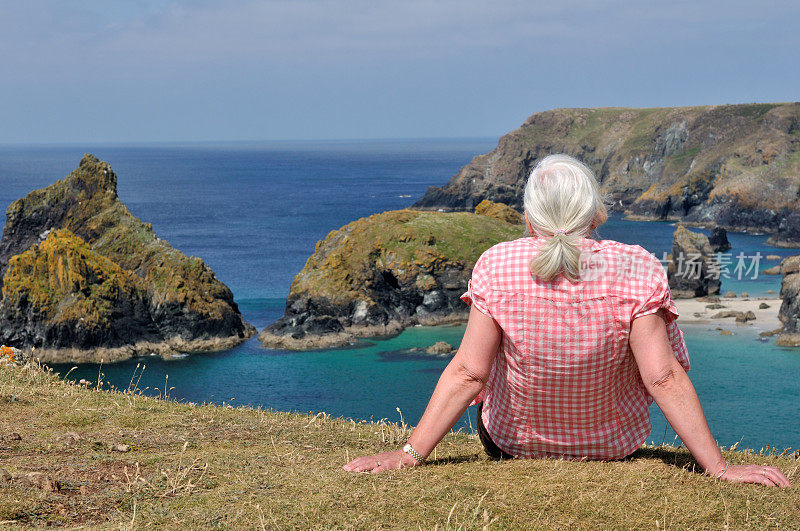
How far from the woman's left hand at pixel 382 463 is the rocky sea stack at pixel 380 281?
56647 mm

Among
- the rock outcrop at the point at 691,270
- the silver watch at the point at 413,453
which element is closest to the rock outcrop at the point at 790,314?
the rock outcrop at the point at 691,270

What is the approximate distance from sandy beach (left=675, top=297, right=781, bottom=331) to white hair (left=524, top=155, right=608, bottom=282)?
6371cm

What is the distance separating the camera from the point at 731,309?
236 feet

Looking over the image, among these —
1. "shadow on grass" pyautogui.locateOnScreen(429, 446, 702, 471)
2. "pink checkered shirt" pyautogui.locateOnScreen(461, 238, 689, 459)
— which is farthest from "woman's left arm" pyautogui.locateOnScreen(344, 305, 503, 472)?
"shadow on grass" pyautogui.locateOnScreen(429, 446, 702, 471)

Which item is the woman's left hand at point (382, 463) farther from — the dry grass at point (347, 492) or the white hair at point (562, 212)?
the white hair at point (562, 212)

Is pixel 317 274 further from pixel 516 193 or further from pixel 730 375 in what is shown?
pixel 516 193

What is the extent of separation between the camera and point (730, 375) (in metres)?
52.7

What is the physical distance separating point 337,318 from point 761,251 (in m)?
71.1

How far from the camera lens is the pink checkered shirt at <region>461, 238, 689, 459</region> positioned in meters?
4.64

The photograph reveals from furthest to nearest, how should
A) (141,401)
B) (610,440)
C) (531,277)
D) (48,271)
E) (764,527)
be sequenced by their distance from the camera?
(48,271)
(141,401)
(610,440)
(531,277)
(764,527)

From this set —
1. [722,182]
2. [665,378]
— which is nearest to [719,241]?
[722,182]

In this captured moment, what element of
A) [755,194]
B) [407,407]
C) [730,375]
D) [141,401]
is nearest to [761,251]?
[755,194]

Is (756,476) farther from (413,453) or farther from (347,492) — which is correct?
(347,492)

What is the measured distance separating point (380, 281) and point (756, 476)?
64.6 metres
